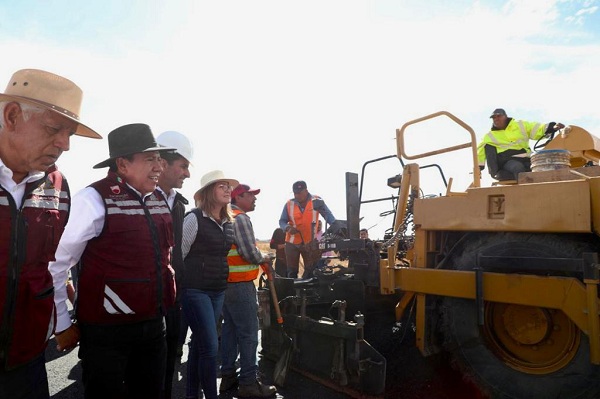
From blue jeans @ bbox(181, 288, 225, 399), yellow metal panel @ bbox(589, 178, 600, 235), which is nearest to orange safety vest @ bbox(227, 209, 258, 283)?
blue jeans @ bbox(181, 288, 225, 399)

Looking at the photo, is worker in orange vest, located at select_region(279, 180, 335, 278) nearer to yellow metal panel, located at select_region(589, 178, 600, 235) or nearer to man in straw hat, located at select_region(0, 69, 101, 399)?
yellow metal panel, located at select_region(589, 178, 600, 235)

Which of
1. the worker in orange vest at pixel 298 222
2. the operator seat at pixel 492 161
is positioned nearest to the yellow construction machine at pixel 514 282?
the operator seat at pixel 492 161

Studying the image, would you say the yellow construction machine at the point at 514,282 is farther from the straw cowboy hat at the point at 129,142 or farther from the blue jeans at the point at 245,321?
the straw cowboy hat at the point at 129,142

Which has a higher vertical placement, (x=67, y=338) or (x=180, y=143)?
(x=180, y=143)

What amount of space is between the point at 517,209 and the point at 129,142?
2584mm

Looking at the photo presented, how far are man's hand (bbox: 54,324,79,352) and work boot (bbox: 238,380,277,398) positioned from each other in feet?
6.72

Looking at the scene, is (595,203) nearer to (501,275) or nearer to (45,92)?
(501,275)

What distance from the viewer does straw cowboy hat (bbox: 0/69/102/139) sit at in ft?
6.18

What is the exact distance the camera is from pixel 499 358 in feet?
10.6

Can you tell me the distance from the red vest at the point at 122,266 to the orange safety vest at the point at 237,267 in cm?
153

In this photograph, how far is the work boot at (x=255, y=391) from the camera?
155 inches

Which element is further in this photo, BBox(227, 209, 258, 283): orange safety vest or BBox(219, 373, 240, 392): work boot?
BBox(219, 373, 240, 392): work boot

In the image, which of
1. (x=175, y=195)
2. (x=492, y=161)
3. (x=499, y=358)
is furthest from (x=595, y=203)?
(x=175, y=195)

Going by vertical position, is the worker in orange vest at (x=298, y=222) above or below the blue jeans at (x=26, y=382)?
above
